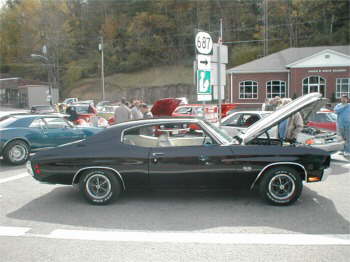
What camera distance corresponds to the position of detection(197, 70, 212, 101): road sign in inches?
338

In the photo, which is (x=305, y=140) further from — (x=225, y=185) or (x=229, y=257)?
(x=229, y=257)

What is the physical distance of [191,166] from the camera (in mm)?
5430

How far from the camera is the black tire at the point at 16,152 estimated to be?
9297 mm

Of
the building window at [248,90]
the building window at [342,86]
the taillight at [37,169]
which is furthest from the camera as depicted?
the building window at [248,90]

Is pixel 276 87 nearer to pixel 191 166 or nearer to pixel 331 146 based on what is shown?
pixel 331 146

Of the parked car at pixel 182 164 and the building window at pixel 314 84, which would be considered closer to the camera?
the parked car at pixel 182 164

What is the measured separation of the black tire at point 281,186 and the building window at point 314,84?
33.2m

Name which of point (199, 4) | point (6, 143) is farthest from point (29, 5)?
point (6, 143)

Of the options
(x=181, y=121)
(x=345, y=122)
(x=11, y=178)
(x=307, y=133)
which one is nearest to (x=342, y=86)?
(x=345, y=122)

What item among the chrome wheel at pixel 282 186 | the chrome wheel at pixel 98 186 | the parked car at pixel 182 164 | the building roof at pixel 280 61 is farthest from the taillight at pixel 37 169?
the building roof at pixel 280 61

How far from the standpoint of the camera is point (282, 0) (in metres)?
70.4

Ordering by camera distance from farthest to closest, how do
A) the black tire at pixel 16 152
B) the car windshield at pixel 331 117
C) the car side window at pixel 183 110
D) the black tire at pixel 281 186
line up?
the car side window at pixel 183 110, the car windshield at pixel 331 117, the black tire at pixel 16 152, the black tire at pixel 281 186

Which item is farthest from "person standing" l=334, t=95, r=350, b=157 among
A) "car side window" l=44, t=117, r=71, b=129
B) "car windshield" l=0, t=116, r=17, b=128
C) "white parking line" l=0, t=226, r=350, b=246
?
"car windshield" l=0, t=116, r=17, b=128

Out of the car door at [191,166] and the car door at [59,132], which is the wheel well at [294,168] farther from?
the car door at [59,132]
